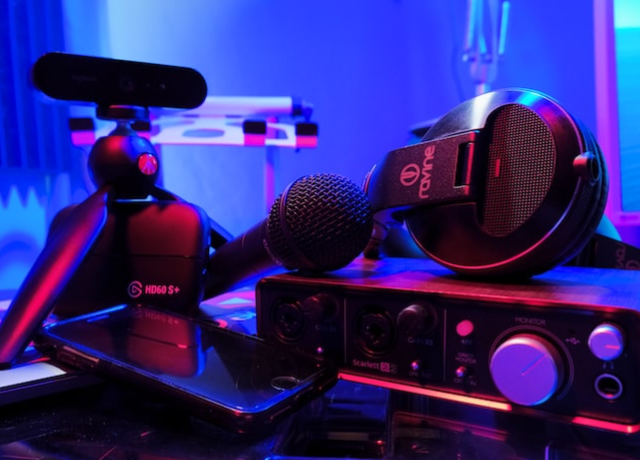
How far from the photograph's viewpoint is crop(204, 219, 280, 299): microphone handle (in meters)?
0.56

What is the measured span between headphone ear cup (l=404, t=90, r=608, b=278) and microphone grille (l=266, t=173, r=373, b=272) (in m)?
0.07

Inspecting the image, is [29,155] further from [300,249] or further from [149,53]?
[300,249]

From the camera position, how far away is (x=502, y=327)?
36 cm

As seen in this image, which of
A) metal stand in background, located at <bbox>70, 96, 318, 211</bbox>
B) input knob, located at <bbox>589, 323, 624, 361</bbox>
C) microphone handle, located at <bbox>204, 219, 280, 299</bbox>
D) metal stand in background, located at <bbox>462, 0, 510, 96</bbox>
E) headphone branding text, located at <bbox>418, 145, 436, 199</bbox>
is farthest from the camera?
metal stand in background, located at <bbox>462, 0, 510, 96</bbox>

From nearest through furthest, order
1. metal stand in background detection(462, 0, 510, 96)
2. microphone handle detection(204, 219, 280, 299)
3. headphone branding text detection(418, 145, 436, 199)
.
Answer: headphone branding text detection(418, 145, 436, 199), microphone handle detection(204, 219, 280, 299), metal stand in background detection(462, 0, 510, 96)

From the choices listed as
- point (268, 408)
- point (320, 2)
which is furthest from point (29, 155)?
point (268, 408)

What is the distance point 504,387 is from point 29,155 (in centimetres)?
109

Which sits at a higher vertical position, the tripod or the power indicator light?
the power indicator light

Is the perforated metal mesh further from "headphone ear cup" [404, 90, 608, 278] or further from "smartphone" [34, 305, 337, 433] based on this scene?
"smartphone" [34, 305, 337, 433]

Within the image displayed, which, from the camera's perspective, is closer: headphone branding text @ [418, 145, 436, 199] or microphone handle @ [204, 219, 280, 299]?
headphone branding text @ [418, 145, 436, 199]

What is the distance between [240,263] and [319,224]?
17 centimetres

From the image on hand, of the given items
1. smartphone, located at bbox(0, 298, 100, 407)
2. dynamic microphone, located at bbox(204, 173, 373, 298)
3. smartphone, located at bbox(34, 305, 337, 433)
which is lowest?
smartphone, located at bbox(0, 298, 100, 407)

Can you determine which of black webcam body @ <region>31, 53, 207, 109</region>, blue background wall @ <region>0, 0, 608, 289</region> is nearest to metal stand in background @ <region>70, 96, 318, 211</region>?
blue background wall @ <region>0, 0, 608, 289</region>

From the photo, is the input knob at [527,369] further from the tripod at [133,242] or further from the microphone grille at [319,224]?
the tripod at [133,242]
